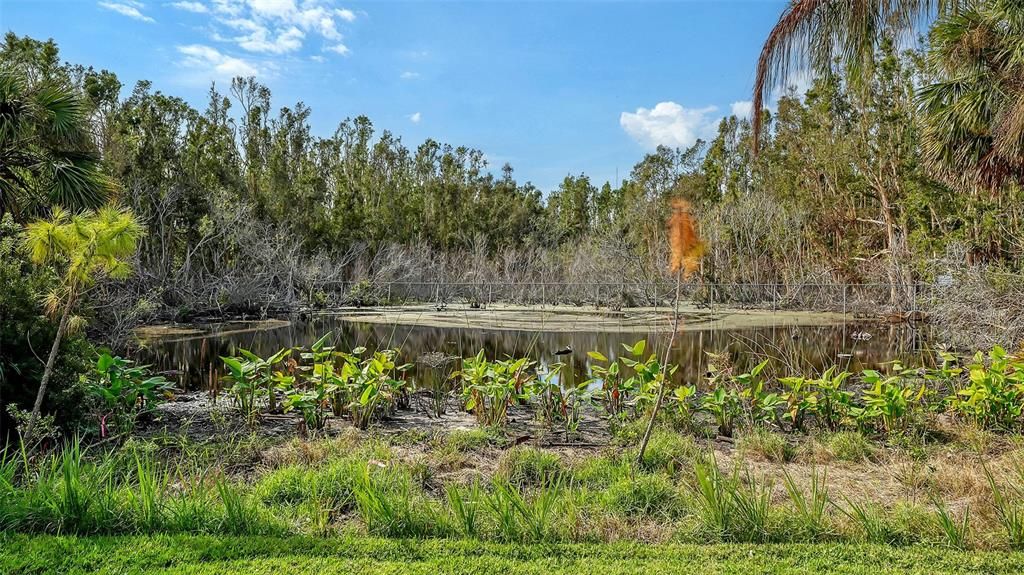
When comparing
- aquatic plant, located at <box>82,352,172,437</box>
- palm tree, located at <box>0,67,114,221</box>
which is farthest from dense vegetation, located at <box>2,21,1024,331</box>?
aquatic plant, located at <box>82,352,172,437</box>

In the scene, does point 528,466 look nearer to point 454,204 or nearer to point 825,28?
point 825,28

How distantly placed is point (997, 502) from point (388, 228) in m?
33.4

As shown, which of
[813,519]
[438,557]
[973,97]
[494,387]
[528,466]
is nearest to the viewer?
[438,557]

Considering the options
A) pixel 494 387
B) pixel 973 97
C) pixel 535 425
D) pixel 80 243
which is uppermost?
pixel 973 97

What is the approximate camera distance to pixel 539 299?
27125 millimetres

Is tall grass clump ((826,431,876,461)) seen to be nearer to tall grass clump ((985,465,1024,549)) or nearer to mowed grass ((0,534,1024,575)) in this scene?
tall grass clump ((985,465,1024,549))

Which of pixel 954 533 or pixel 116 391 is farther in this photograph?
pixel 116 391

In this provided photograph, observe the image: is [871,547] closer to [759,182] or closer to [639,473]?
[639,473]

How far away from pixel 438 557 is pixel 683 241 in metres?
2.11

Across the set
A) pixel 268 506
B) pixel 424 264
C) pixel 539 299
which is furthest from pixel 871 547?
pixel 424 264

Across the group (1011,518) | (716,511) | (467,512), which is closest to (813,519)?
(716,511)

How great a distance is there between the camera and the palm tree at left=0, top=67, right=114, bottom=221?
28.5 ft

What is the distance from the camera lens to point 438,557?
2.64m

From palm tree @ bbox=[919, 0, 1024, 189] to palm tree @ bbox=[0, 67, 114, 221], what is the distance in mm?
12321
